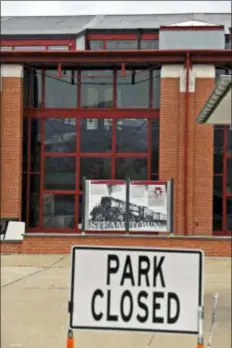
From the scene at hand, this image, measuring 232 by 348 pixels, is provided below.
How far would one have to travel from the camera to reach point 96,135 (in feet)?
66.0

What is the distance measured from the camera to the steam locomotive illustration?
17438mm

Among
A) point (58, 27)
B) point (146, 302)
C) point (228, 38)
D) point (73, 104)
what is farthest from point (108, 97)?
point (146, 302)

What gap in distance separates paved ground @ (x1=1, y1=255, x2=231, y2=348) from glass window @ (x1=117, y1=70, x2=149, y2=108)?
771cm

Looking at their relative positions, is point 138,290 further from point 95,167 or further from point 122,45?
point 122,45

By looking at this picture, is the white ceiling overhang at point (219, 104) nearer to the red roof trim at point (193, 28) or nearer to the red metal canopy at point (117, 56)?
the red metal canopy at point (117, 56)

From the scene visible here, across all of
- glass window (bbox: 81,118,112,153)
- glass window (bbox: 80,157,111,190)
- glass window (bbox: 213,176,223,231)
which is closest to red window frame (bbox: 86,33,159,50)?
glass window (bbox: 81,118,112,153)

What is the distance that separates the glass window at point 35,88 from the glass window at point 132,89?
2.86 metres

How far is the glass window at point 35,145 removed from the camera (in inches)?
803

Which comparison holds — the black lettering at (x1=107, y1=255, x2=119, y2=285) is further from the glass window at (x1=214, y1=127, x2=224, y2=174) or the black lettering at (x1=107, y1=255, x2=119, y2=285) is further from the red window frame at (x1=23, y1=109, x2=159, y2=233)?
the glass window at (x1=214, y1=127, x2=224, y2=174)

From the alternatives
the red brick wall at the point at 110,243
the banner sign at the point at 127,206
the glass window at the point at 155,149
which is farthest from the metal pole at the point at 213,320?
the glass window at the point at 155,149

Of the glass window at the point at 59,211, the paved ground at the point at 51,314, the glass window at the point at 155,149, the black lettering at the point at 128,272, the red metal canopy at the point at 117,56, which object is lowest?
the paved ground at the point at 51,314

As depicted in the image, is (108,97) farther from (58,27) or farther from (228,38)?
(58,27)

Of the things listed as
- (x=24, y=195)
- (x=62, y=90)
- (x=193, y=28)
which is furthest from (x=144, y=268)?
(x=193, y=28)

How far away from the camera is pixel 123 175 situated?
19969 mm
